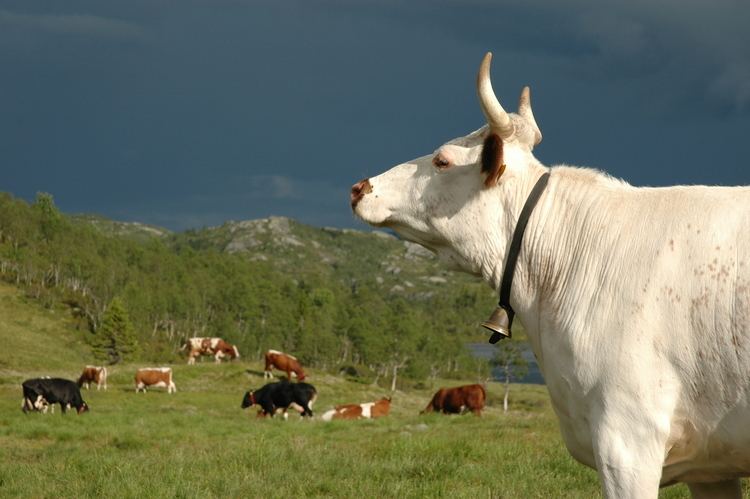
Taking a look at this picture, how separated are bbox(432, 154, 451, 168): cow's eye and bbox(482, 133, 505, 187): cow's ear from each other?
1.02 feet

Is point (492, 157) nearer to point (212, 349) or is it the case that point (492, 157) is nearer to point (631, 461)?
point (631, 461)

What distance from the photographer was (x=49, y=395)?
3712 cm

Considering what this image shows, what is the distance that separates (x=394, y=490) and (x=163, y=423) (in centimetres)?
1864

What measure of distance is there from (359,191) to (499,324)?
127 cm

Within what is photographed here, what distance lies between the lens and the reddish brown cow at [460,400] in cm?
3570

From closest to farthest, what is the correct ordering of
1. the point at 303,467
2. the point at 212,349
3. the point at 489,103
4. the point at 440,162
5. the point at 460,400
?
the point at 489,103, the point at 440,162, the point at 303,467, the point at 460,400, the point at 212,349

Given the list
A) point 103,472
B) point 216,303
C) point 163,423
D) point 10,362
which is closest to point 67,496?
point 103,472

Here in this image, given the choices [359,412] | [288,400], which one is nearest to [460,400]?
[359,412]

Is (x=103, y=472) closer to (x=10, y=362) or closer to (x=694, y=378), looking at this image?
(x=694, y=378)

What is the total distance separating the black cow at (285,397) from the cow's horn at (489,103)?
107ft

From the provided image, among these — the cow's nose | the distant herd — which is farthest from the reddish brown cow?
the cow's nose

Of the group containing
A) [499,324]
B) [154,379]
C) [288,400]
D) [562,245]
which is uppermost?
[562,245]

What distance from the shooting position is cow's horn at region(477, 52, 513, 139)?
15.8 feet

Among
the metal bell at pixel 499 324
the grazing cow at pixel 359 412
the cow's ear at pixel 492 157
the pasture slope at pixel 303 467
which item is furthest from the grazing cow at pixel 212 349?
the cow's ear at pixel 492 157
